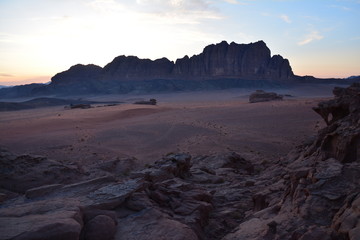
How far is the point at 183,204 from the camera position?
6.73 meters

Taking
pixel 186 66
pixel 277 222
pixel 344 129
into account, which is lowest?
pixel 277 222

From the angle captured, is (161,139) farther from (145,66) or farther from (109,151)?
(145,66)

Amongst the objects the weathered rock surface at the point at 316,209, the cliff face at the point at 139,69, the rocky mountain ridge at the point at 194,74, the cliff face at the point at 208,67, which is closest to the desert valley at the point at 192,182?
the weathered rock surface at the point at 316,209

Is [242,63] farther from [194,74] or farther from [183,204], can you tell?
[183,204]

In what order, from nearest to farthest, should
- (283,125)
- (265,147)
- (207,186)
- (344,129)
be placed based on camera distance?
(344,129)
(207,186)
(265,147)
(283,125)

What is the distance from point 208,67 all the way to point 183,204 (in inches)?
4639

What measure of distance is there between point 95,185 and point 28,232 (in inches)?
108

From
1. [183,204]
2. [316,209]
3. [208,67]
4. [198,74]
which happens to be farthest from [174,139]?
[198,74]

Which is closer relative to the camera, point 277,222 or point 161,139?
point 277,222

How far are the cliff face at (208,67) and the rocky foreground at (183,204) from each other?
113 metres

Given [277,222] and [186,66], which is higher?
[186,66]

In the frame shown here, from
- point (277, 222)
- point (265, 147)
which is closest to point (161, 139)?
point (265, 147)

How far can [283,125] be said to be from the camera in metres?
23.1

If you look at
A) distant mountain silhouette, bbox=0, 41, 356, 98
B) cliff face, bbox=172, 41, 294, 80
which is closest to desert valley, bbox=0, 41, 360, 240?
distant mountain silhouette, bbox=0, 41, 356, 98
